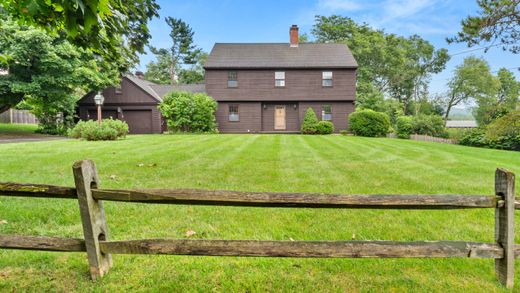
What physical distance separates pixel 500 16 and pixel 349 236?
9.83 m

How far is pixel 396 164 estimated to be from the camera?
8211 mm

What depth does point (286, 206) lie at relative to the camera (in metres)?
2.29

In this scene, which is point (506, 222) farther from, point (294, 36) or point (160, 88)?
point (160, 88)

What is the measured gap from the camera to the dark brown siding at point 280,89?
23438mm

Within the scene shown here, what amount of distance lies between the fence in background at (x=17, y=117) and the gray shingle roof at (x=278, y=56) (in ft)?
71.9

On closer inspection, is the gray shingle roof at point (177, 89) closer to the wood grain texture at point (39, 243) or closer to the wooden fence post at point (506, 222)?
the wood grain texture at point (39, 243)

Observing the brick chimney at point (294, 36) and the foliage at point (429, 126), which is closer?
the foliage at point (429, 126)

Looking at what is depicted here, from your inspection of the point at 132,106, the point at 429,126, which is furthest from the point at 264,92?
the point at 429,126

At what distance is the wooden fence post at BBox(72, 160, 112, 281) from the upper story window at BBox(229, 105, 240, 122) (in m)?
21.6

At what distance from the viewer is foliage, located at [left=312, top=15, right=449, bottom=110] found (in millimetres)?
35344

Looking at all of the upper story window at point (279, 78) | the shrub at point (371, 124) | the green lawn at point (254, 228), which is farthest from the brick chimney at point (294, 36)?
the green lawn at point (254, 228)

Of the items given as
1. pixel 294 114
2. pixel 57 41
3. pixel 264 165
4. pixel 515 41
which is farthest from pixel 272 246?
pixel 57 41

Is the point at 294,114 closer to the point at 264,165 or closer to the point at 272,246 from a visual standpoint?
the point at 264,165

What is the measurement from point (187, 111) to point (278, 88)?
303 inches
